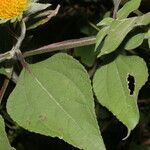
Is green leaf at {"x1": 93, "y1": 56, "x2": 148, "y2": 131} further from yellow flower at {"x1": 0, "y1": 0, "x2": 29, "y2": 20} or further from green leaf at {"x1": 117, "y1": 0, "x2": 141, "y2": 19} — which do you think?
yellow flower at {"x1": 0, "y1": 0, "x2": 29, "y2": 20}

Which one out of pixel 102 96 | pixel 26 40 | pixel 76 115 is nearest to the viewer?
pixel 76 115

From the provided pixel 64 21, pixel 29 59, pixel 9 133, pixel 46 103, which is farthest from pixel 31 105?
pixel 64 21

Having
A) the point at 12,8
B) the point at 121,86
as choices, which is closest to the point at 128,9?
the point at 121,86

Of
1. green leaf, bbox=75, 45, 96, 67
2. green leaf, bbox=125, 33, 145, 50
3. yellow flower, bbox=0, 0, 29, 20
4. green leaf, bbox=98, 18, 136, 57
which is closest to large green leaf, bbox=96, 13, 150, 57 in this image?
green leaf, bbox=98, 18, 136, 57

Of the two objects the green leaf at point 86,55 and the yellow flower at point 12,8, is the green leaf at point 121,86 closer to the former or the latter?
the yellow flower at point 12,8

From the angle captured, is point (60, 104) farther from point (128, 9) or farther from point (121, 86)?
point (128, 9)

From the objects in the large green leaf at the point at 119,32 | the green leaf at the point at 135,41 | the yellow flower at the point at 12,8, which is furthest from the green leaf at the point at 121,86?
the yellow flower at the point at 12,8

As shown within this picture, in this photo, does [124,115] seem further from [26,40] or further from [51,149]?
[51,149]
